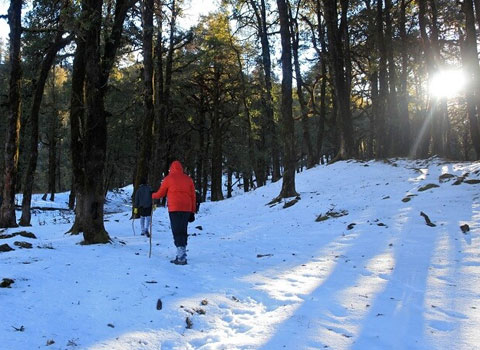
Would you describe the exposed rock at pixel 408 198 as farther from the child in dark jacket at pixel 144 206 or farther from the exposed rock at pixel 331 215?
the child in dark jacket at pixel 144 206

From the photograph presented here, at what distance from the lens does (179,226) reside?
7.34 m

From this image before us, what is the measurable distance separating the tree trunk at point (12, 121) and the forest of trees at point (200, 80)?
0.12 ft

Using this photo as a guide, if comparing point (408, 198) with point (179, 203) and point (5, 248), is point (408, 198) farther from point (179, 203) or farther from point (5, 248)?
point (5, 248)

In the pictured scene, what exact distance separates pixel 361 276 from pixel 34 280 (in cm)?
498

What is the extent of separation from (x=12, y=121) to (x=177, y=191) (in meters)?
8.99

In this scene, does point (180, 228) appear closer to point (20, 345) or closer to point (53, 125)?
point (20, 345)

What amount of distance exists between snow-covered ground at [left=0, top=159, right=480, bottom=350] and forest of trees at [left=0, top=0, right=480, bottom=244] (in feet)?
9.72

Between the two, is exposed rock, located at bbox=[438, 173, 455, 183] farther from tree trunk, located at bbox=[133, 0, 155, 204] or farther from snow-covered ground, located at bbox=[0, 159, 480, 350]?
tree trunk, located at bbox=[133, 0, 155, 204]

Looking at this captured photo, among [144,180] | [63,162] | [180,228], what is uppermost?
[63,162]

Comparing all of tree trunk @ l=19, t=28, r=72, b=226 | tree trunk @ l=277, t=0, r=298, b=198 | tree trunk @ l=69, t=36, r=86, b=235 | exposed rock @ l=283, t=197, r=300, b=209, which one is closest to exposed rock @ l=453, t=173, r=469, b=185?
exposed rock @ l=283, t=197, r=300, b=209

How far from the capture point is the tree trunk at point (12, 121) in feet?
42.5

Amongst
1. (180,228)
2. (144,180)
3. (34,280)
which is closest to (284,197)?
(144,180)

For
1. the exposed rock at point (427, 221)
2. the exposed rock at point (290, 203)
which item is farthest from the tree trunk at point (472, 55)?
the exposed rock at point (427, 221)

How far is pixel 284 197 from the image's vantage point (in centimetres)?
1631
